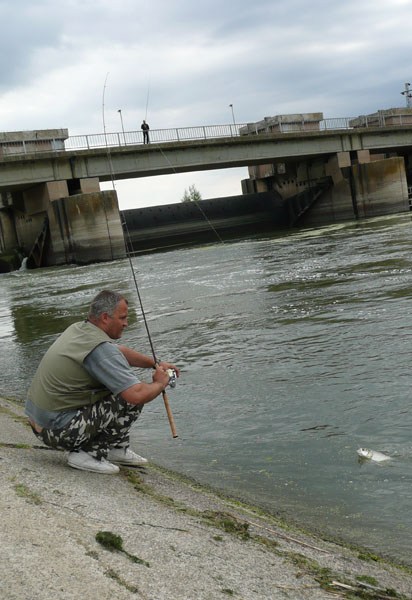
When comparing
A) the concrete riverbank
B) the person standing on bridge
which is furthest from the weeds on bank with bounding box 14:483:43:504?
the person standing on bridge

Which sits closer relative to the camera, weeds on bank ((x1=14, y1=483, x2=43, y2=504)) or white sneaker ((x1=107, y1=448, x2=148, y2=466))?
weeds on bank ((x1=14, y1=483, x2=43, y2=504))

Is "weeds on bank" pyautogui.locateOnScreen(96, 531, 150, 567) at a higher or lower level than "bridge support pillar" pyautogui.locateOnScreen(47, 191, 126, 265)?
lower

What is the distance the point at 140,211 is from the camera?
4603cm

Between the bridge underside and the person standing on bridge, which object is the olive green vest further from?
the person standing on bridge

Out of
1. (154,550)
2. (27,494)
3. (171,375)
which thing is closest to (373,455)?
(171,375)

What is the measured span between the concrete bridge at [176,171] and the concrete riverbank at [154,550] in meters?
28.9

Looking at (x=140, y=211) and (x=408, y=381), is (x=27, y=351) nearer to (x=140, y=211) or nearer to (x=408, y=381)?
(x=408, y=381)

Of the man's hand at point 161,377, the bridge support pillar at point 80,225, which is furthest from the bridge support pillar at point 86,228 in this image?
the man's hand at point 161,377

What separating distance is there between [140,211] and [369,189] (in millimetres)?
14774

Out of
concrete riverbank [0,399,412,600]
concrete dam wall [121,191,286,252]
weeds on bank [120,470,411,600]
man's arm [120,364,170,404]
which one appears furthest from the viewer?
concrete dam wall [121,191,286,252]

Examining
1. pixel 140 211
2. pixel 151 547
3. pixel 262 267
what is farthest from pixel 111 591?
pixel 140 211

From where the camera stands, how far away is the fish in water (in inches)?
191

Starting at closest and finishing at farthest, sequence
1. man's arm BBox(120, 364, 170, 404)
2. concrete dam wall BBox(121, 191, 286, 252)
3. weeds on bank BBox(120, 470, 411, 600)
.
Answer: weeds on bank BBox(120, 470, 411, 600) → man's arm BBox(120, 364, 170, 404) → concrete dam wall BBox(121, 191, 286, 252)

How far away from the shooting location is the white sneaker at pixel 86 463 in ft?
14.9
